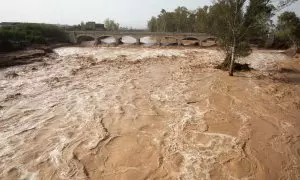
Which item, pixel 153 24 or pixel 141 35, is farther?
pixel 153 24

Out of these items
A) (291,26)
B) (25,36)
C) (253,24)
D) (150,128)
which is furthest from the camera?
(25,36)

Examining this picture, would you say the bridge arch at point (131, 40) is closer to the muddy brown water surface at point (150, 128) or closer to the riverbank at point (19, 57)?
the riverbank at point (19, 57)

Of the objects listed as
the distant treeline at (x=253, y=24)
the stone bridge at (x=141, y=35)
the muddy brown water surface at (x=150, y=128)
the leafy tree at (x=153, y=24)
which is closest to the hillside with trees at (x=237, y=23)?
the distant treeline at (x=253, y=24)

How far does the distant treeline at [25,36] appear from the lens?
4756 centimetres

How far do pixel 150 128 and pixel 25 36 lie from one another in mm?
50884

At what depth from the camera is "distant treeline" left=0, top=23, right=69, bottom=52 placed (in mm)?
47562

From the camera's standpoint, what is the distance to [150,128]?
15.8m

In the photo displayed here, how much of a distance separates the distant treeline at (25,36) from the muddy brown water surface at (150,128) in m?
22.0

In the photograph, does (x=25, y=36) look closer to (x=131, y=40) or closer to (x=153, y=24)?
(x=131, y=40)

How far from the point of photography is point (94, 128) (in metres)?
15.8

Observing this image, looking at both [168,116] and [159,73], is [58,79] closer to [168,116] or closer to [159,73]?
[159,73]

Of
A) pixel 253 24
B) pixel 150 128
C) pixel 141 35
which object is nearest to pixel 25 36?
pixel 141 35

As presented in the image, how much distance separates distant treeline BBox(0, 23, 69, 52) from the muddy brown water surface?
22.0 meters

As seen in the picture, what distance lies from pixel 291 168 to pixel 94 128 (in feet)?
33.7
